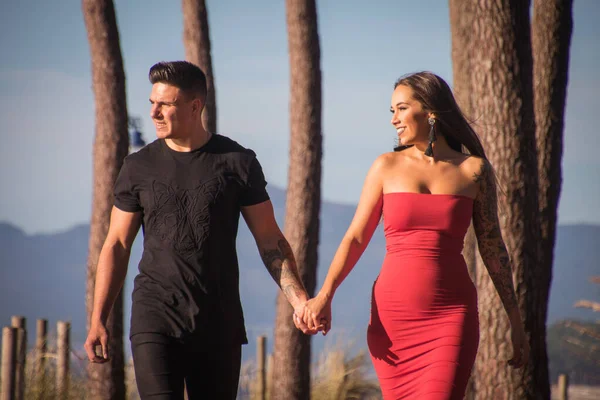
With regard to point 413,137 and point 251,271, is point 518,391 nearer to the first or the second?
point 413,137

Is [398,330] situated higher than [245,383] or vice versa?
[398,330]

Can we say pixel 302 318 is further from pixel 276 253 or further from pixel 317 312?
pixel 276 253

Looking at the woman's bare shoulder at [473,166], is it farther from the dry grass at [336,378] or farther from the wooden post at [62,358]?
the dry grass at [336,378]

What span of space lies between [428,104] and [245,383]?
8.73 meters

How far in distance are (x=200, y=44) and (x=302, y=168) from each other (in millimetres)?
1886

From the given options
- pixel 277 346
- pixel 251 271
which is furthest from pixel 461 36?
pixel 251 271

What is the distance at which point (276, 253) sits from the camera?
4.92 m

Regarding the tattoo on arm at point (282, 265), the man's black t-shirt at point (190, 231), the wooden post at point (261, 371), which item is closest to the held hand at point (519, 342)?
the tattoo on arm at point (282, 265)

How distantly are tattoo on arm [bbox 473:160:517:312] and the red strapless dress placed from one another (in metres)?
0.19

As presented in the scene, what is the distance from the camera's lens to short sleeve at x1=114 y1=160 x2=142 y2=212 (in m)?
4.74

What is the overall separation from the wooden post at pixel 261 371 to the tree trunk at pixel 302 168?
1228 millimetres

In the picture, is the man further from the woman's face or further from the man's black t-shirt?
the woman's face

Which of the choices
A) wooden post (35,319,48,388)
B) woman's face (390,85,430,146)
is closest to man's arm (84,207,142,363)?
woman's face (390,85,430,146)

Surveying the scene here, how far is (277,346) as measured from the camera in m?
11.9
